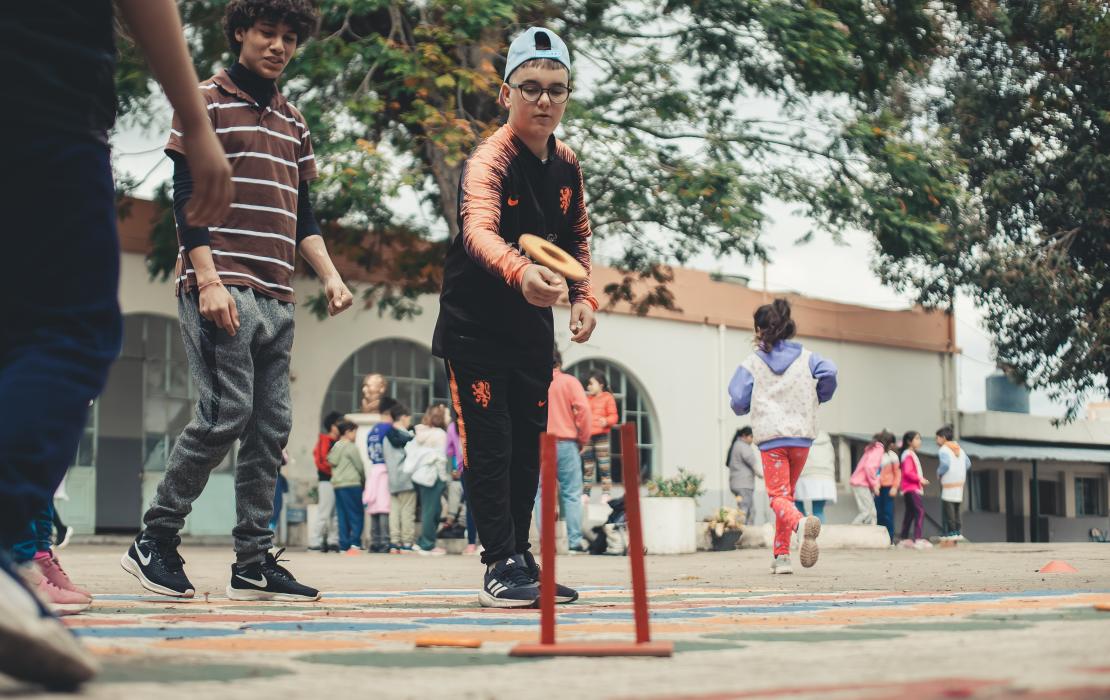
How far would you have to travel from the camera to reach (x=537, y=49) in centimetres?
486

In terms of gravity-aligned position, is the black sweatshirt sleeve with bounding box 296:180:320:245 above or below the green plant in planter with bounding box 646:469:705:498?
above

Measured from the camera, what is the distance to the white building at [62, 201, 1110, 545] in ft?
70.1

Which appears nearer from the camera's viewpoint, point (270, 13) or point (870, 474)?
point (270, 13)

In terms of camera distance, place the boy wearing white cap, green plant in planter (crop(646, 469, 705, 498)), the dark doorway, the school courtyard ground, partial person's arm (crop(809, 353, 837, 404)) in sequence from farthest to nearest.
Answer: the dark doorway
green plant in planter (crop(646, 469, 705, 498))
partial person's arm (crop(809, 353, 837, 404))
the boy wearing white cap
the school courtyard ground

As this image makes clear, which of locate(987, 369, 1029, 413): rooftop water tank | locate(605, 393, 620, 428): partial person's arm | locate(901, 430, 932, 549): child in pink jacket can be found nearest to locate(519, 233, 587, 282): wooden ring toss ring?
locate(605, 393, 620, 428): partial person's arm

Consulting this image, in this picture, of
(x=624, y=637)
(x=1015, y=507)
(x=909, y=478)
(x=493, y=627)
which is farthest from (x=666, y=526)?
(x=1015, y=507)

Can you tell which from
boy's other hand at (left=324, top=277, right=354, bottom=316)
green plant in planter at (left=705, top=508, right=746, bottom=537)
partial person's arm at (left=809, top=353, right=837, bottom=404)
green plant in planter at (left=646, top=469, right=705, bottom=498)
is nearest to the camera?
boy's other hand at (left=324, top=277, right=354, bottom=316)

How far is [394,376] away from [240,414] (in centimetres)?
1862

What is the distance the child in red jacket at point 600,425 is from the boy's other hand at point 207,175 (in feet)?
39.1

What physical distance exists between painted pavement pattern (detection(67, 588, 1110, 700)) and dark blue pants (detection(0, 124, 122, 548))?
376 mm

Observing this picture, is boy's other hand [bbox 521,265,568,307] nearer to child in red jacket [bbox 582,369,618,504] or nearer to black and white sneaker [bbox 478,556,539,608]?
black and white sneaker [bbox 478,556,539,608]

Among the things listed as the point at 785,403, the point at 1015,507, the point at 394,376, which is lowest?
the point at 1015,507

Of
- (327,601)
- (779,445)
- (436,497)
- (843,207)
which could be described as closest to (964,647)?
(327,601)

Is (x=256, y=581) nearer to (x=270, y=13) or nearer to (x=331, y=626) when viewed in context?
(x=331, y=626)
